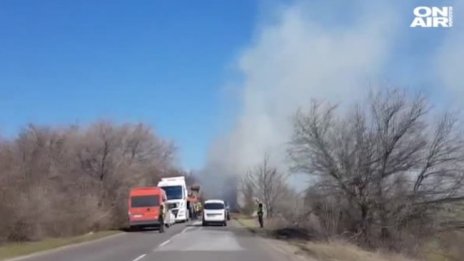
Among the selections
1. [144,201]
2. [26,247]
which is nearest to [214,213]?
[144,201]

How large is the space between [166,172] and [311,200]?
55.6m

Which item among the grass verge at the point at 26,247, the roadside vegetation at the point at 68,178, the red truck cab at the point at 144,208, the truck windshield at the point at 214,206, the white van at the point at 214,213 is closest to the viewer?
the grass verge at the point at 26,247

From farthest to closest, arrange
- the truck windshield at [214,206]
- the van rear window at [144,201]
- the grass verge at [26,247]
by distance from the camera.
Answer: the truck windshield at [214,206]
the van rear window at [144,201]
the grass verge at [26,247]

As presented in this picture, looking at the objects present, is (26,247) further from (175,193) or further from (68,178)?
(175,193)

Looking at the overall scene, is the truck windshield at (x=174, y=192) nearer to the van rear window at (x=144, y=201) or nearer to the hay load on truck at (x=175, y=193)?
the hay load on truck at (x=175, y=193)

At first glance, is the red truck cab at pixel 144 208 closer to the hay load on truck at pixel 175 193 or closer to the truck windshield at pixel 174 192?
the hay load on truck at pixel 175 193

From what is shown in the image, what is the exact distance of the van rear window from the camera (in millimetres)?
46000

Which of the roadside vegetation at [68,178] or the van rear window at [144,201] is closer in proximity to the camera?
the roadside vegetation at [68,178]

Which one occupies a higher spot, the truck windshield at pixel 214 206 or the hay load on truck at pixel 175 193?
the hay load on truck at pixel 175 193

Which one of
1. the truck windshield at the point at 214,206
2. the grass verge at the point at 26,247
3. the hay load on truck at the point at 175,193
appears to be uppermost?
the hay load on truck at the point at 175,193

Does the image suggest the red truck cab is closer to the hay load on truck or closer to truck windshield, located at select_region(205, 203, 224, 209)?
truck windshield, located at select_region(205, 203, 224, 209)

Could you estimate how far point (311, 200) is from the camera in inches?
1640

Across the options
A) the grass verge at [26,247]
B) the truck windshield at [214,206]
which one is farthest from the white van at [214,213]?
the grass verge at [26,247]

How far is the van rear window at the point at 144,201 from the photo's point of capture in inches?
1811
